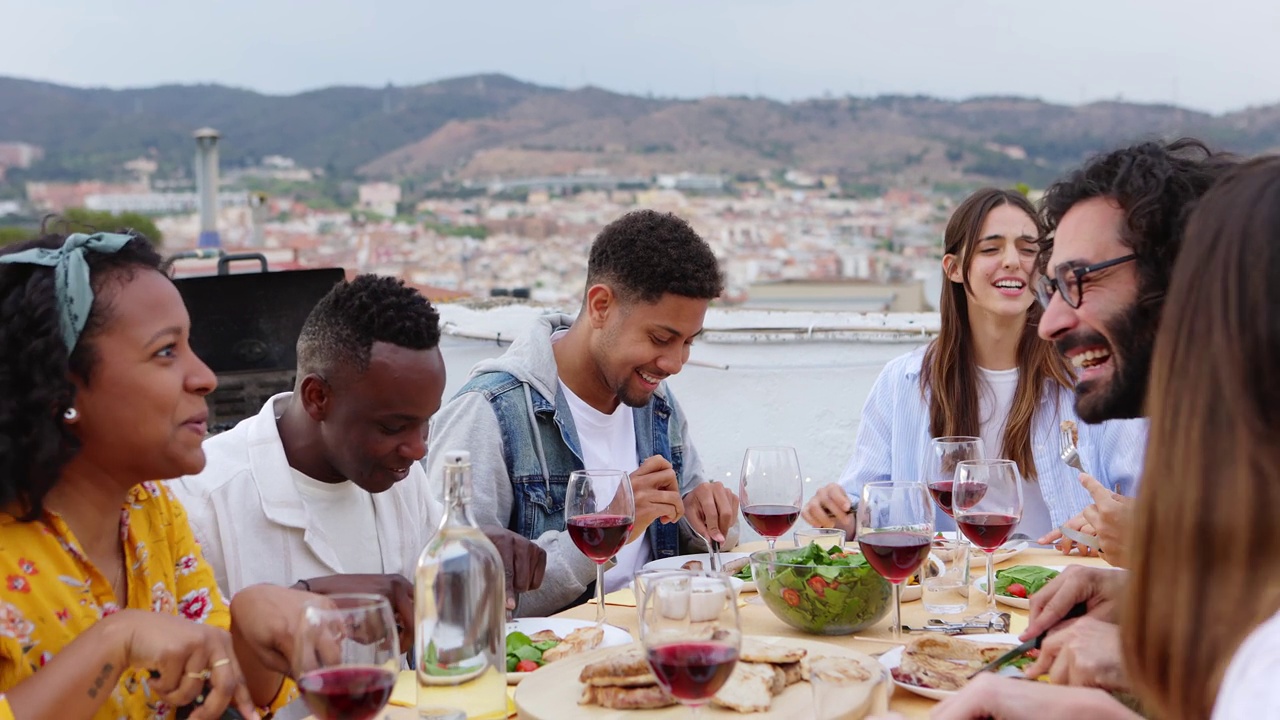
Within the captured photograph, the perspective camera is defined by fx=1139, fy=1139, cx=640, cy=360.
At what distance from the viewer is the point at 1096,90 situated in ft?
134

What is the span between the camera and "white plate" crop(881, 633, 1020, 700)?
1.58m

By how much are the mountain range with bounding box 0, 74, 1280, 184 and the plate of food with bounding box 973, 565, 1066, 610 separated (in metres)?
31.0

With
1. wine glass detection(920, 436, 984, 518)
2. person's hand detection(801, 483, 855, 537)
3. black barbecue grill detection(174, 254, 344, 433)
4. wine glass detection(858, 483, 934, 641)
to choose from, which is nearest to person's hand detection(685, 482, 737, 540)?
A: person's hand detection(801, 483, 855, 537)

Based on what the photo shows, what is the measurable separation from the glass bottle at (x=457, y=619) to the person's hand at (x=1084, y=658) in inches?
29.4

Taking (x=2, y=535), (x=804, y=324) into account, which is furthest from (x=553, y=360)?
(x=804, y=324)

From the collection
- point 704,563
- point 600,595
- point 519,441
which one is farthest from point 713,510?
point 600,595

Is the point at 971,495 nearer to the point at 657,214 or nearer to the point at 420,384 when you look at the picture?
the point at 420,384

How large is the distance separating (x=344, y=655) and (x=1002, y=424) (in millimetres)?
2641

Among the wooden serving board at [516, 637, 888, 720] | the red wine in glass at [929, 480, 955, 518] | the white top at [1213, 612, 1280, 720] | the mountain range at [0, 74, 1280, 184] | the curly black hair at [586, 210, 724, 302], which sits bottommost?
the wooden serving board at [516, 637, 888, 720]

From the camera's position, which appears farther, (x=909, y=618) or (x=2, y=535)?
(x=909, y=618)

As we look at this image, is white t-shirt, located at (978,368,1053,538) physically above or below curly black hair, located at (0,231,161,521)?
below

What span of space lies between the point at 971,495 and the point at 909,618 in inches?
10.1

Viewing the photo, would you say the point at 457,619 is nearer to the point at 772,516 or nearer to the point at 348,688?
the point at 348,688

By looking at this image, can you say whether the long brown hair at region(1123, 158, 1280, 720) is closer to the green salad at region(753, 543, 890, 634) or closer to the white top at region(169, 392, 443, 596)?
the green salad at region(753, 543, 890, 634)
